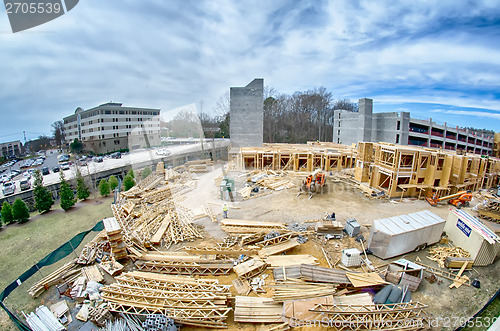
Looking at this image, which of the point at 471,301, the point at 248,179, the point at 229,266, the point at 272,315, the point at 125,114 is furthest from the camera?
the point at 125,114

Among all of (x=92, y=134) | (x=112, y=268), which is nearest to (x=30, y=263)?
(x=112, y=268)

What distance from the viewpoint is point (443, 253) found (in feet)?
34.5

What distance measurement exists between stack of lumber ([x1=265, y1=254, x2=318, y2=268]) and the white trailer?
2947 mm

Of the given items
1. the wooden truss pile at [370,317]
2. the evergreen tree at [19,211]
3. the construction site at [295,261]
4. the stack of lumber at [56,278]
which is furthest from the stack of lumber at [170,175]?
the wooden truss pile at [370,317]

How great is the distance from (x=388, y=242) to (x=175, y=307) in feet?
29.0

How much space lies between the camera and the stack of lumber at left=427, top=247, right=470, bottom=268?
1013 cm

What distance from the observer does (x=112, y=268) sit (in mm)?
10039

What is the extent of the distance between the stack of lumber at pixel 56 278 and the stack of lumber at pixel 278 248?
7.89 meters

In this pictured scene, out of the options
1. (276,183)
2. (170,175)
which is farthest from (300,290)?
(170,175)

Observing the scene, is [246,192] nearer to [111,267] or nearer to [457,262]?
[111,267]

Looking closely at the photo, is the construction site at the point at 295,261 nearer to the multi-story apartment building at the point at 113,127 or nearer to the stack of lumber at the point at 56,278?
the stack of lumber at the point at 56,278

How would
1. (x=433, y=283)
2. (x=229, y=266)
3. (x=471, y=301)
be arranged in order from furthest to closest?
1. (x=229, y=266)
2. (x=433, y=283)
3. (x=471, y=301)

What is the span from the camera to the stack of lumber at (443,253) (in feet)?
33.2

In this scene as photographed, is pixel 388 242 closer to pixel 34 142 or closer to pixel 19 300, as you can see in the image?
pixel 19 300
